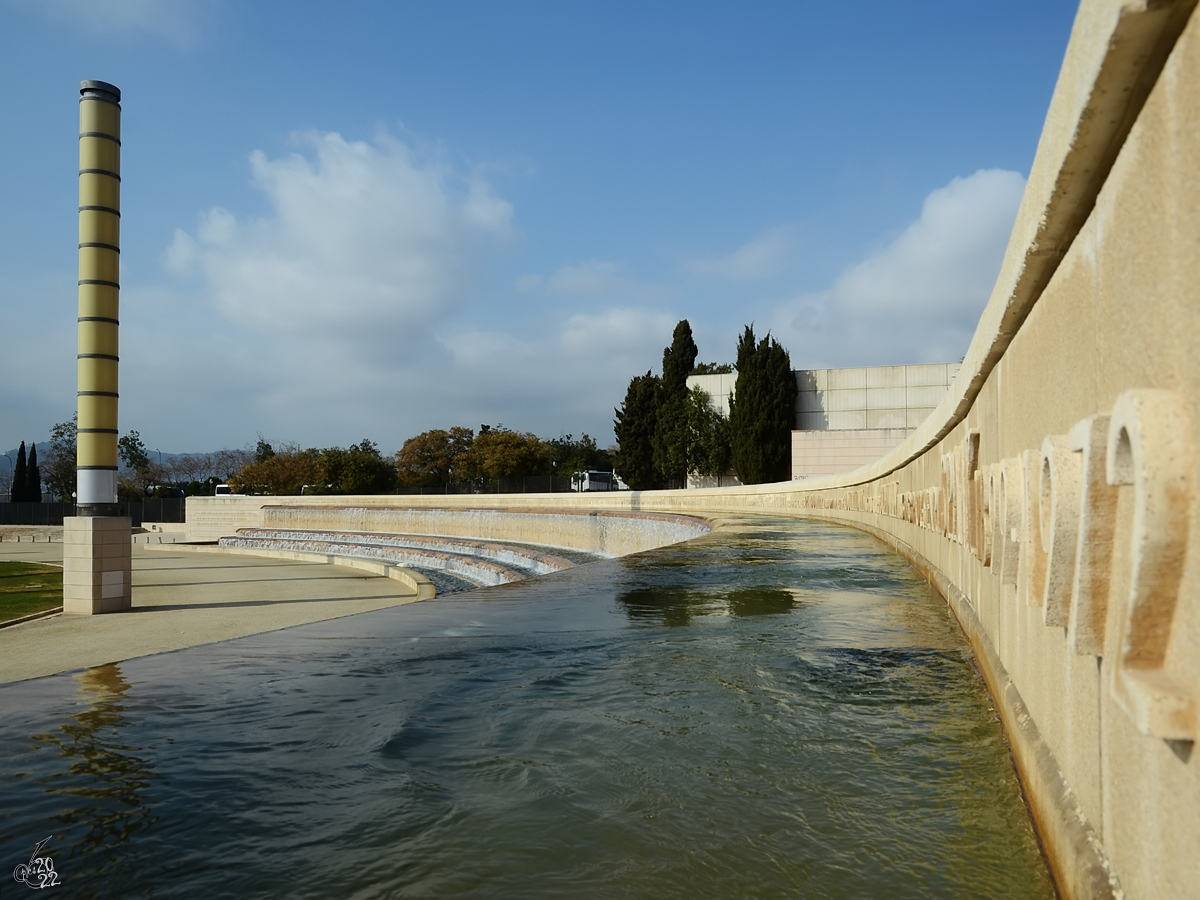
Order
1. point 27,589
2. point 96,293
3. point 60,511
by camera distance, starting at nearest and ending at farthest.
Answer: point 96,293
point 27,589
point 60,511

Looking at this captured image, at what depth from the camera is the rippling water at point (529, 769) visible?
2332 millimetres

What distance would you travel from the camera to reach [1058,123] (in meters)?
2.19

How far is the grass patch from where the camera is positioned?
20.5 meters

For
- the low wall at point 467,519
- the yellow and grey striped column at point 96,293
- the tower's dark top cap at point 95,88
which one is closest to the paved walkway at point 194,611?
the yellow and grey striped column at point 96,293

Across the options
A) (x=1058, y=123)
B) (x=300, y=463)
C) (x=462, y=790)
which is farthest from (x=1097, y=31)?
(x=300, y=463)

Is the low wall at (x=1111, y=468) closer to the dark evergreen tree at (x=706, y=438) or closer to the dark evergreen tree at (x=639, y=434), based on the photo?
the dark evergreen tree at (x=706, y=438)

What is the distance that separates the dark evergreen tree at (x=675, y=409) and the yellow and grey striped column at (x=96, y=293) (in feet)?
104

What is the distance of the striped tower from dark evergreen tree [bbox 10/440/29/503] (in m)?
67.4

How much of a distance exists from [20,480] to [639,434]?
58519 mm

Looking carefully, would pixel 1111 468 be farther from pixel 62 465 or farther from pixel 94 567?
pixel 62 465

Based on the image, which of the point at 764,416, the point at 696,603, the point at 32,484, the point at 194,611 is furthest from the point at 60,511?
the point at 696,603

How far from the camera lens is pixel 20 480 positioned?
254ft

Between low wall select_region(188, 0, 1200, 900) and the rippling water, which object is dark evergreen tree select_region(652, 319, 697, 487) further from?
low wall select_region(188, 0, 1200, 900)

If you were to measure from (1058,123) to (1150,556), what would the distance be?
49.6 inches
